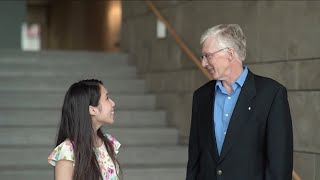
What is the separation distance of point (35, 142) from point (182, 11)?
189 cm

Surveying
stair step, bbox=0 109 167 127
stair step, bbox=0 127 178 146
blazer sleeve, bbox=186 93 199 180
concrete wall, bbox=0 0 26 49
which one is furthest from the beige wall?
blazer sleeve, bbox=186 93 199 180

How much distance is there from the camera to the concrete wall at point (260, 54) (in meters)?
4.32

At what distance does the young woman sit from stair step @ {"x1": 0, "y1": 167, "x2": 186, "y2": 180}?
2433 millimetres

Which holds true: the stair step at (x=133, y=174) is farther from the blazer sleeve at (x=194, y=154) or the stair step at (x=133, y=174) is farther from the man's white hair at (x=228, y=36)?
the man's white hair at (x=228, y=36)

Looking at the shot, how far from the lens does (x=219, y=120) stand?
266cm

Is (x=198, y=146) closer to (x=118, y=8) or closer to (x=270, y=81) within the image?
(x=270, y=81)

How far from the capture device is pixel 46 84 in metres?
6.73

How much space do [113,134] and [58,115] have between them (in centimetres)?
59

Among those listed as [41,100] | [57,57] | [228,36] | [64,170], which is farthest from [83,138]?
[57,57]

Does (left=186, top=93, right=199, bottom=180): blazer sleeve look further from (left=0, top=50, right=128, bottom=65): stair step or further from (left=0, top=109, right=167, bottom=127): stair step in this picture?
(left=0, top=50, right=128, bottom=65): stair step

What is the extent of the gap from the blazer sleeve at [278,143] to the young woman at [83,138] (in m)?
0.65

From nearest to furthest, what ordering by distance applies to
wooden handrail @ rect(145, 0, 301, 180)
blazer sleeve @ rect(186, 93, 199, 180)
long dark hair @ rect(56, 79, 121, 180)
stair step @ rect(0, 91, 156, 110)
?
long dark hair @ rect(56, 79, 121, 180) < blazer sleeve @ rect(186, 93, 199, 180) < wooden handrail @ rect(145, 0, 301, 180) < stair step @ rect(0, 91, 156, 110)

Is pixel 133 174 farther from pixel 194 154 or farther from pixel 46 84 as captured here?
pixel 194 154

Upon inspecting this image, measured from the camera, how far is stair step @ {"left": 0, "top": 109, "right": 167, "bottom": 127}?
20.1ft
